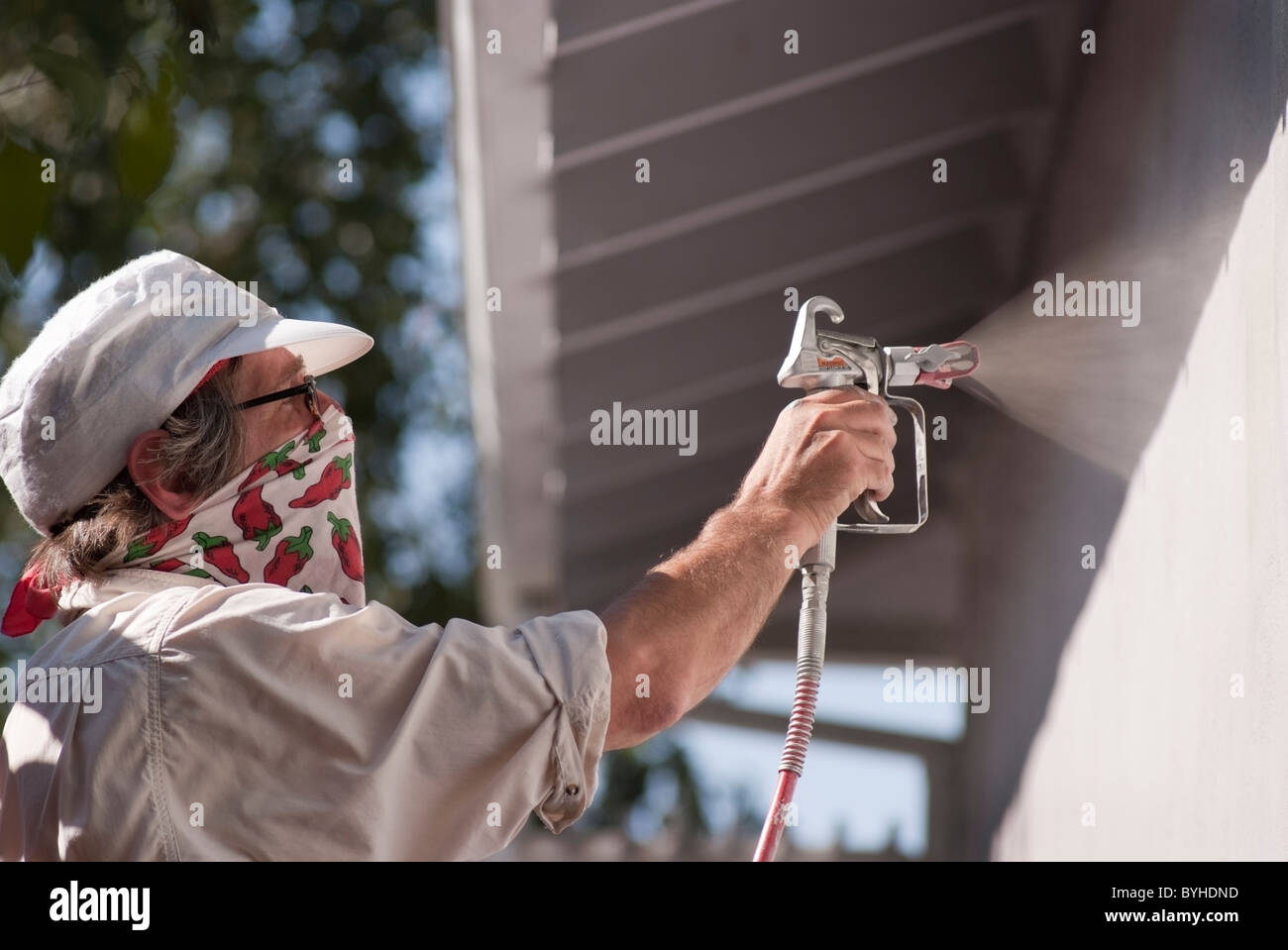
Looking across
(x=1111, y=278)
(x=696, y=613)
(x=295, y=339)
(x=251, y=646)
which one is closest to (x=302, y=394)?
(x=295, y=339)

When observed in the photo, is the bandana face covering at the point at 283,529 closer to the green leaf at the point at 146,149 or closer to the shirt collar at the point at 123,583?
the shirt collar at the point at 123,583

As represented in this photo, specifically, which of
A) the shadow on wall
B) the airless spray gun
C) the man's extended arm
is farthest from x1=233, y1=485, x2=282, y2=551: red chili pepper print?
the shadow on wall

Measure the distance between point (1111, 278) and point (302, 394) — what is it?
1.94 metres

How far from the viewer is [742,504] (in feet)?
6.89

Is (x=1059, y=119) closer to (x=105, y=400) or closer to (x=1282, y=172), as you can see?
(x=1282, y=172)

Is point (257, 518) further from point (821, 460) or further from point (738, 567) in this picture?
point (821, 460)

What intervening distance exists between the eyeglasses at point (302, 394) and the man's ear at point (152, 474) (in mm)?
166

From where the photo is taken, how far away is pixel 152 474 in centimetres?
209

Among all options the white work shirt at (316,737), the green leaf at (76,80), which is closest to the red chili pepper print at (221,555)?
the white work shirt at (316,737)

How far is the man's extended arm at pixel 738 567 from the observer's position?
73.9 inches

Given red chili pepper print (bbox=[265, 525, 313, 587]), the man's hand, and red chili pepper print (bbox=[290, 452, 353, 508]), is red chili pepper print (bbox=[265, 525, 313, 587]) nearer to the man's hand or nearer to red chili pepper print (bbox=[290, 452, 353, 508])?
red chili pepper print (bbox=[290, 452, 353, 508])

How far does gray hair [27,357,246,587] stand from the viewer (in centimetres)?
208

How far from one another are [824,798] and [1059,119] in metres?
3.78
